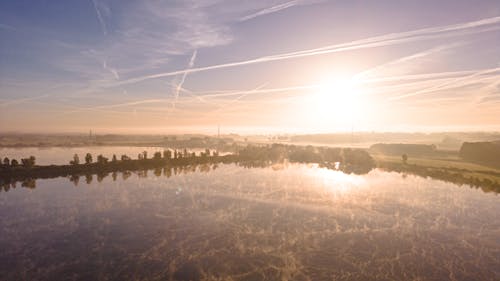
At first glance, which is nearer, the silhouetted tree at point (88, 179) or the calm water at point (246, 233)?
the calm water at point (246, 233)

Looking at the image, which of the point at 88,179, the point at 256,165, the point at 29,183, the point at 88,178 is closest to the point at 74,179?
the point at 88,178

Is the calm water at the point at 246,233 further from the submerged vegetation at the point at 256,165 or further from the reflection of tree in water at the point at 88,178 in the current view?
the submerged vegetation at the point at 256,165

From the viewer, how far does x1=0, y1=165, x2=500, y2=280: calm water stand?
54.0ft

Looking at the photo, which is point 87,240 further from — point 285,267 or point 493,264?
point 493,264

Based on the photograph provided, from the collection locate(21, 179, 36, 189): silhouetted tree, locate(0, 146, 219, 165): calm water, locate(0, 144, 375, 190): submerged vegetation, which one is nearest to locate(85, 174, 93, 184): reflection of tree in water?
locate(0, 144, 375, 190): submerged vegetation

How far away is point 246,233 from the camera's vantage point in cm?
2216

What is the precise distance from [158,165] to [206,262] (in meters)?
46.9

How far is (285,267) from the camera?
1670 centimetres

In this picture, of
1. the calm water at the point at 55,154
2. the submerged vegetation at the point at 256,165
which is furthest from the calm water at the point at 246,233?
the calm water at the point at 55,154

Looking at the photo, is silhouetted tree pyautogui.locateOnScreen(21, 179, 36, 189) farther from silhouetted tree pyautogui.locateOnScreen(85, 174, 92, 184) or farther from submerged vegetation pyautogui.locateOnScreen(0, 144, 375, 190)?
silhouetted tree pyautogui.locateOnScreen(85, 174, 92, 184)

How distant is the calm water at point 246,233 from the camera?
1645 centimetres

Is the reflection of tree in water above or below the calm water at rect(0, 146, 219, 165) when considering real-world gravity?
below

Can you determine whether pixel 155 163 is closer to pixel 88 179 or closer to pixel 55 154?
pixel 88 179

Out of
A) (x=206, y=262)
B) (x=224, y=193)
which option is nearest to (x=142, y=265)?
(x=206, y=262)
